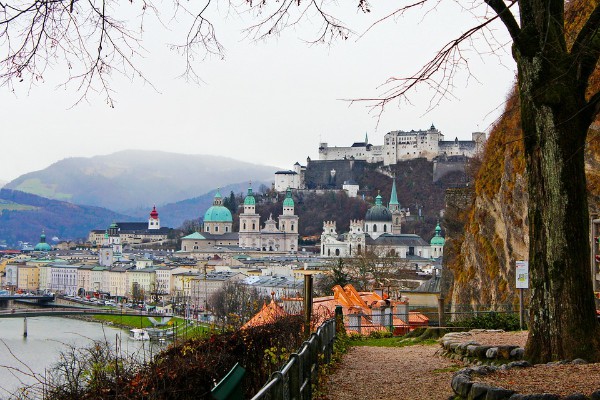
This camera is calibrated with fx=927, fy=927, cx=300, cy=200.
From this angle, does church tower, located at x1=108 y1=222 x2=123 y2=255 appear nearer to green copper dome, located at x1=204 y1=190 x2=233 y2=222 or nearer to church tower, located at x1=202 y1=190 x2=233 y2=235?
church tower, located at x1=202 y1=190 x2=233 y2=235

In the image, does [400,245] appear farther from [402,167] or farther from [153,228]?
[153,228]

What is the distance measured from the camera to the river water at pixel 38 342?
20047mm

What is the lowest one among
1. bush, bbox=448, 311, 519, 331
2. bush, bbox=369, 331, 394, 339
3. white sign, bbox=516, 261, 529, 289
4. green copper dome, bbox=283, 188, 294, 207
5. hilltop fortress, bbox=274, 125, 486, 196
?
bush, bbox=369, 331, 394, 339

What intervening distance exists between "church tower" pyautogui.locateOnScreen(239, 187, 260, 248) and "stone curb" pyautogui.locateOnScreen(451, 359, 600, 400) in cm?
12776

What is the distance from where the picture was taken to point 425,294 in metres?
34.7

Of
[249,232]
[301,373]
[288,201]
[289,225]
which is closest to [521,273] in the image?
→ [301,373]

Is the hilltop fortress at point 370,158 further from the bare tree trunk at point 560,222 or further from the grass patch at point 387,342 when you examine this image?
the bare tree trunk at point 560,222

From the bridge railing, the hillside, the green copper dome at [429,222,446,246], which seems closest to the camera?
the bridge railing

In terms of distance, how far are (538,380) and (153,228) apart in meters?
176

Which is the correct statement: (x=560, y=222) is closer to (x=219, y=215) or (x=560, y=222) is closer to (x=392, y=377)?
(x=392, y=377)

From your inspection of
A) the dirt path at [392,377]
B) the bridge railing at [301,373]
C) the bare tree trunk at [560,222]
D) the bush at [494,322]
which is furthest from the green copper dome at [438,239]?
the bare tree trunk at [560,222]

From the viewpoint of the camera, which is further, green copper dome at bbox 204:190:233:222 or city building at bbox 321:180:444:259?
green copper dome at bbox 204:190:233:222

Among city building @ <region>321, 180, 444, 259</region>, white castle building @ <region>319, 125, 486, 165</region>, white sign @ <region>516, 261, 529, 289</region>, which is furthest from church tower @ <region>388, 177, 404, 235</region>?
white sign @ <region>516, 261, 529, 289</region>

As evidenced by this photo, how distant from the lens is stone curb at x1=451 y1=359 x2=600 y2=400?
17.4ft
